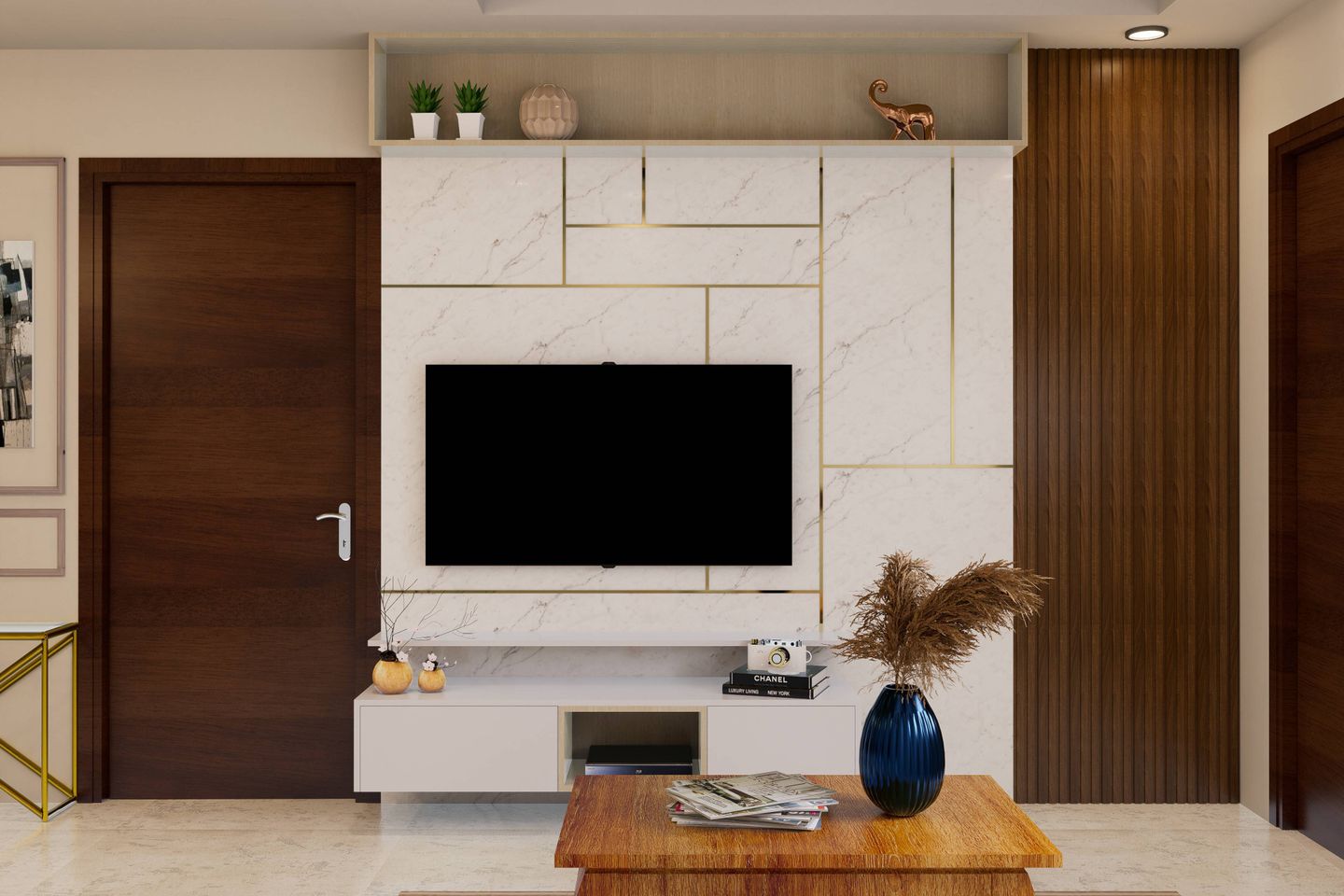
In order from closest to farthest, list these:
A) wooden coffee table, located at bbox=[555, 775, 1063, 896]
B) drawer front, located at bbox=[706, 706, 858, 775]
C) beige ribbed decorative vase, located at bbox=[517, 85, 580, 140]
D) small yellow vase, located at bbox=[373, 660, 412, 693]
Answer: wooden coffee table, located at bbox=[555, 775, 1063, 896] → drawer front, located at bbox=[706, 706, 858, 775] → small yellow vase, located at bbox=[373, 660, 412, 693] → beige ribbed decorative vase, located at bbox=[517, 85, 580, 140]

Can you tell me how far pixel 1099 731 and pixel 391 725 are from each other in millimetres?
2406

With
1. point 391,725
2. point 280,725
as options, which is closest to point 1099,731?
point 391,725

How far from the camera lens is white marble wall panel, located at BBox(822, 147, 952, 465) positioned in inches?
142

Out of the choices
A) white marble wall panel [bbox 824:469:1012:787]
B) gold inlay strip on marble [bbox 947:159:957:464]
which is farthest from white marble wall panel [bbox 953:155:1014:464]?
white marble wall panel [bbox 824:469:1012:787]

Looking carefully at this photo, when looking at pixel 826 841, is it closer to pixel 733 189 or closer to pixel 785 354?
pixel 785 354

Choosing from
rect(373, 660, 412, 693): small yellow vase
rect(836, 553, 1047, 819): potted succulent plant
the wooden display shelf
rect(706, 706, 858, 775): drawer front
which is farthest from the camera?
the wooden display shelf

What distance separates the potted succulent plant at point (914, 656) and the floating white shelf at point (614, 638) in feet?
4.07

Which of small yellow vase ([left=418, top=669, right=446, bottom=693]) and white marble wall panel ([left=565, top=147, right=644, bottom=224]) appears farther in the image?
white marble wall panel ([left=565, top=147, right=644, bottom=224])

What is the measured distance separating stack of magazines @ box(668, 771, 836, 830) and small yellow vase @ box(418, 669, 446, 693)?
1.39 meters

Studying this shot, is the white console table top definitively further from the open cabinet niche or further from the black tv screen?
the black tv screen

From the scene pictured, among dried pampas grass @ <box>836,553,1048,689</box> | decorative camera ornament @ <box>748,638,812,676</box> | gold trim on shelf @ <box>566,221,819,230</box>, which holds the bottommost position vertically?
decorative camera ornament @ <box>748,638,812,676</box>

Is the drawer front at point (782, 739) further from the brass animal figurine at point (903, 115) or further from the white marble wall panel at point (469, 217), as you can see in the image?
the brass animal figurine at point (903, 115)

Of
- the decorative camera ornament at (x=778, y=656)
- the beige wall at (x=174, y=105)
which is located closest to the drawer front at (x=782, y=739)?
the decorative camera ornament at (x=778, y=656)

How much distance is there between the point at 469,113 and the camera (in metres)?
3.52
